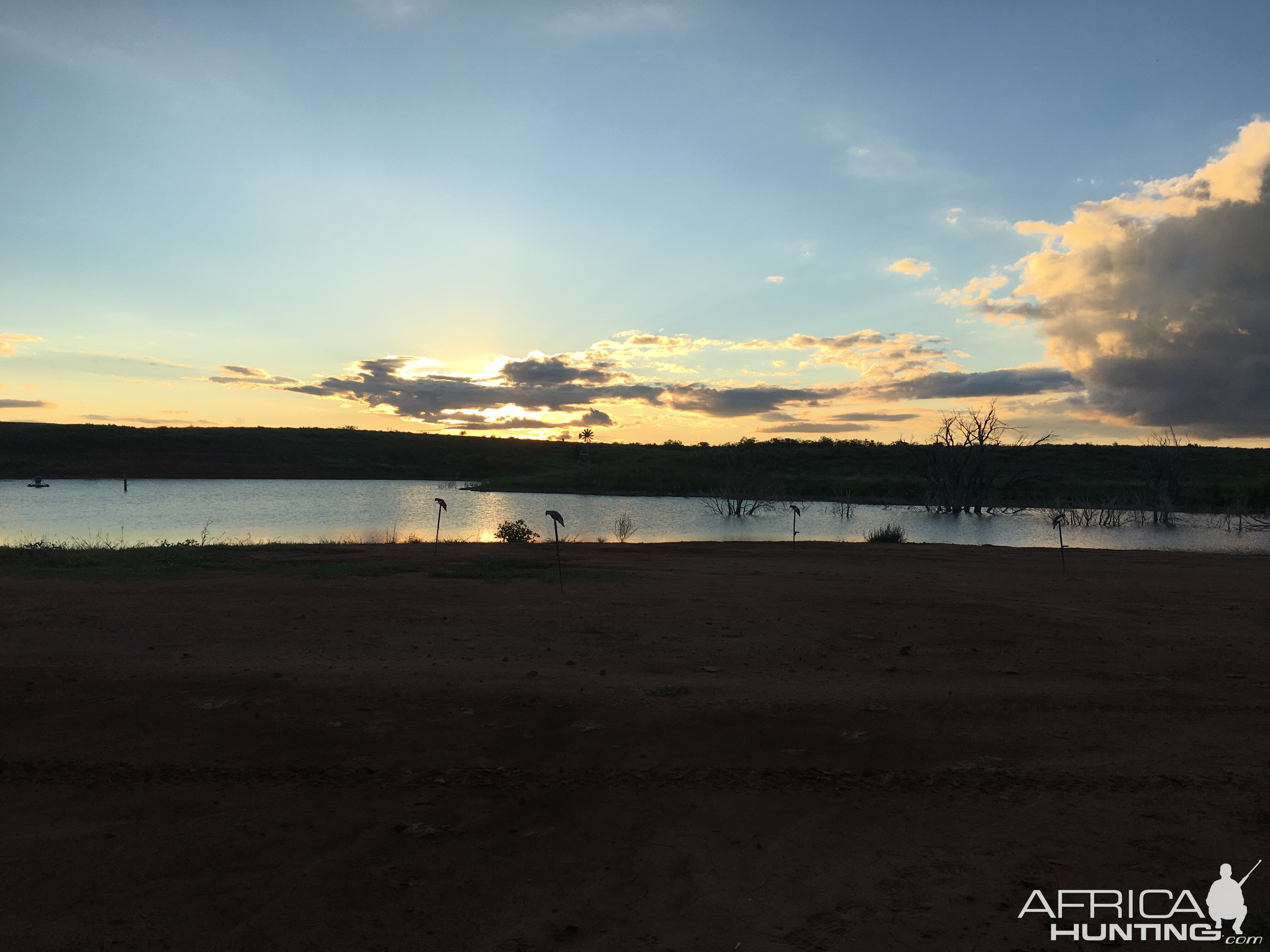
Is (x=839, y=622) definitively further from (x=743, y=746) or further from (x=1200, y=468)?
(x=1200, y=468)

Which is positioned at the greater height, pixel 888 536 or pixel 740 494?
pixel 740 494

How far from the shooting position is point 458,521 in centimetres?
3553

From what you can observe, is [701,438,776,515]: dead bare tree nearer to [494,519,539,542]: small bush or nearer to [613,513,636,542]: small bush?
[613,513,636,542]: small bush

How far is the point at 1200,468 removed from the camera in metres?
66.8

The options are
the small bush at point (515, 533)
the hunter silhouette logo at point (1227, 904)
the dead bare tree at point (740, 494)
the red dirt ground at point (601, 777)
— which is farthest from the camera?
the dead bare tree at point (740, 494)
